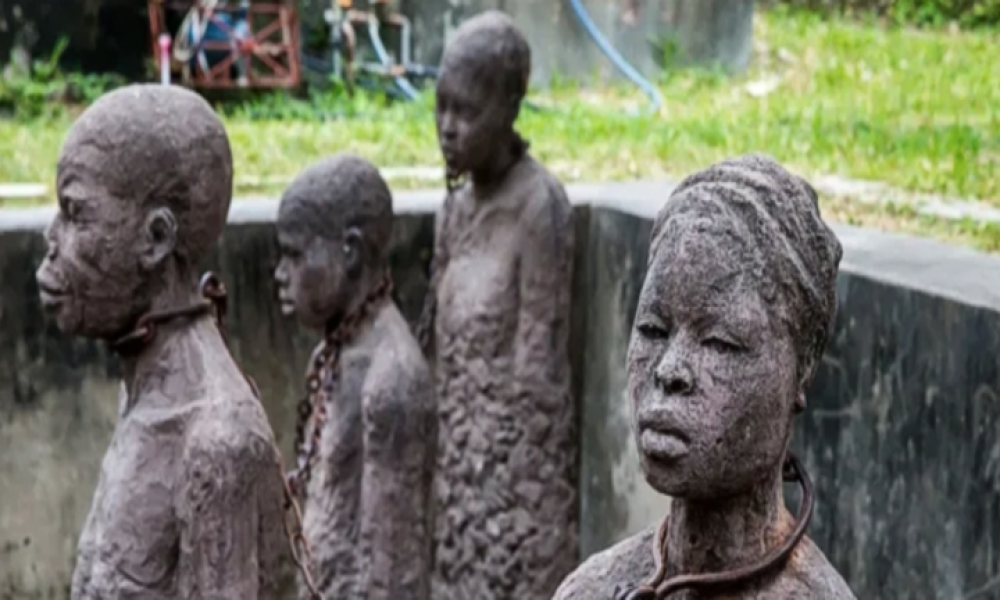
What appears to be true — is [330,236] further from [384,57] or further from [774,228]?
[384,57]

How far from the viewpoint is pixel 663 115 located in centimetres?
870

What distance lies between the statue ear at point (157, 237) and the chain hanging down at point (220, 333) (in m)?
0.10

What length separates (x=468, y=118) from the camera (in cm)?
457

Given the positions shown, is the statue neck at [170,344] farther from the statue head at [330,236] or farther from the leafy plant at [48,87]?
the leafy plant at [48,87]

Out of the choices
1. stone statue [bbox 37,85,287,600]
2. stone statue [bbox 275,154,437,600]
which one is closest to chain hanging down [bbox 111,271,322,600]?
stone statue [bbox 37,85,287,600]

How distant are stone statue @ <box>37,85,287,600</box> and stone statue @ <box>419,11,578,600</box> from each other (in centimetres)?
163

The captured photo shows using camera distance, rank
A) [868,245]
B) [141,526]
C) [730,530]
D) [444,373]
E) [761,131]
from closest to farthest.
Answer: [730,530], [141,526], [868,245], [444,373], [761,131]

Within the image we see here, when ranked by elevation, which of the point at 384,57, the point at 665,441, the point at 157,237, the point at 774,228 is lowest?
the point at 384,57

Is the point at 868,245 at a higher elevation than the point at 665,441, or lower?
lower

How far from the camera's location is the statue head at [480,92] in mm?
4539

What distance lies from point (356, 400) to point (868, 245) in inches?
55.3

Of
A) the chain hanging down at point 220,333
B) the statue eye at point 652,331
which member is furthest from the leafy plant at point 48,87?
the statue eye at point 652,331

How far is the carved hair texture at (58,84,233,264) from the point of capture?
2959mm

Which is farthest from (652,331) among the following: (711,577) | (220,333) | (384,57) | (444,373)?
(384,57)
